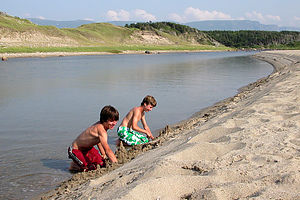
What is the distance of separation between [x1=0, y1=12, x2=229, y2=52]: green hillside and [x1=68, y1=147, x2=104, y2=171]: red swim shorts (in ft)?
177

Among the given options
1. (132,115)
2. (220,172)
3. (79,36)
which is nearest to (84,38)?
(79,36)

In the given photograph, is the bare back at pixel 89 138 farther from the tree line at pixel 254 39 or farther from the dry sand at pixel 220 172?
the tree line at pixel 254 39

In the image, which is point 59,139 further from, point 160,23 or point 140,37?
point 160,23

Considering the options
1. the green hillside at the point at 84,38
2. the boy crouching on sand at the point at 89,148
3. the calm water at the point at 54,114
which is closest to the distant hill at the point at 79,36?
the green hillside at the point at 84,38

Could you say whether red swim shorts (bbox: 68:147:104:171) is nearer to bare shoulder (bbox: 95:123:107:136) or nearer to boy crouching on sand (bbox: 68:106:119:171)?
boy crouching on sand (bbox: 68:106:119:171)

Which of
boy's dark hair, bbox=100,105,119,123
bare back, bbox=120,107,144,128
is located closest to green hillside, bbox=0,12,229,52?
bare back, bbox=120,107,144,128

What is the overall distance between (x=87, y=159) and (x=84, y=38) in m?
94.8

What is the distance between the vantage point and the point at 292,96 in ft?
27.5

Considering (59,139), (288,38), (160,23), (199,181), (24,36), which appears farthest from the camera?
(288,38)

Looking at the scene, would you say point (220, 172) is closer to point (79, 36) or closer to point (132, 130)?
point (132, 130)

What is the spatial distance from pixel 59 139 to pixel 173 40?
12924 centimetres

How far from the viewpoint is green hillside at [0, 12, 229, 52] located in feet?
233

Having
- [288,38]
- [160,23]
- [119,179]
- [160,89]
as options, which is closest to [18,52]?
[160,89]

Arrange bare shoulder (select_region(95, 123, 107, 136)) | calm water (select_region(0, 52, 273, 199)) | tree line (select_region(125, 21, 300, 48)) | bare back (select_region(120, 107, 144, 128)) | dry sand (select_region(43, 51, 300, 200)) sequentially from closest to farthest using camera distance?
dry sand (select_region(43, 51, 300, 200)), bare shoulder (select_region(95, 123, 107, 136)), calm water (select_region(0, 52, 273, 199)), bare back (select_region(120, 107, 144, 128)), tree line (select_region(125, 21, 300, 48))
